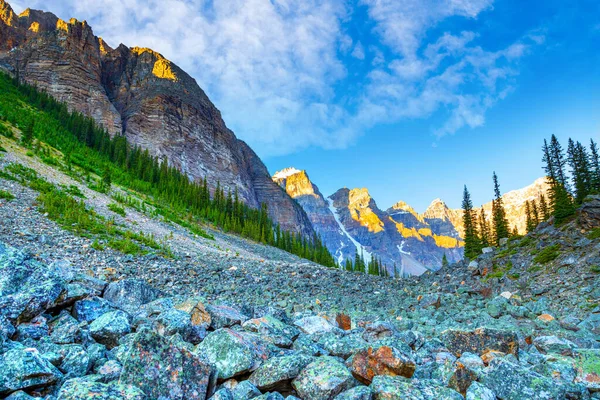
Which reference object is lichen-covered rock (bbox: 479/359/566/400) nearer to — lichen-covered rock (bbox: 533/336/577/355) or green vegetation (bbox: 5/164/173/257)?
lichen-covered rock (bbox: 533/336/577/355)

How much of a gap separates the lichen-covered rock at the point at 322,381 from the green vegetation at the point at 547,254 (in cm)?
2600

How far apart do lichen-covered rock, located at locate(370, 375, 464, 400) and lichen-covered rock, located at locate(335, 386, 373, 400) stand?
0.44 ft

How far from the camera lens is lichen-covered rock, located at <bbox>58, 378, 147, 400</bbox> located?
3.00m

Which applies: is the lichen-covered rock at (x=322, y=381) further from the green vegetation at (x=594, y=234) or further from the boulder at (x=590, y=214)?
the boulder at (x=590, y=214)

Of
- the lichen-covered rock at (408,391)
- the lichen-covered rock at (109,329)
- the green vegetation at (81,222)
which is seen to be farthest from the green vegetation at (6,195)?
the lichen-covered rock at (408,391)

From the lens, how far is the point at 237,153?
151500mm

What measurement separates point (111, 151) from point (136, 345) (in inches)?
3377

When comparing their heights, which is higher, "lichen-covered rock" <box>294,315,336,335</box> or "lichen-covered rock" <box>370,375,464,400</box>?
"lichen-covered rock" <box>294,315,336,335</box>

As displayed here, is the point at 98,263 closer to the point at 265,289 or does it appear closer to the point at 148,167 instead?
the point at 265,289

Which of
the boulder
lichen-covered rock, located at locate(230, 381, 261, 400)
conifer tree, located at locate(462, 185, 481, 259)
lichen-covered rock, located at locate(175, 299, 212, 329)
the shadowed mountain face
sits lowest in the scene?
lichen-covered rock, located at locate(230, 381, 261, 400)

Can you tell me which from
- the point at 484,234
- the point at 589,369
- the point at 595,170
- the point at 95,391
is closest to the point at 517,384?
the point at 589,369

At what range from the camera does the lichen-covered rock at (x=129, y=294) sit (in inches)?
294

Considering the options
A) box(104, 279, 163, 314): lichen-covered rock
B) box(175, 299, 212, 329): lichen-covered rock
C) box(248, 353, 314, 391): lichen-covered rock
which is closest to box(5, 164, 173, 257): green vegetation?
box(104, 279, 163, 314): lichen-covered rock

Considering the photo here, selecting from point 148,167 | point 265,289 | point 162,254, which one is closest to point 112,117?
point 148,167
